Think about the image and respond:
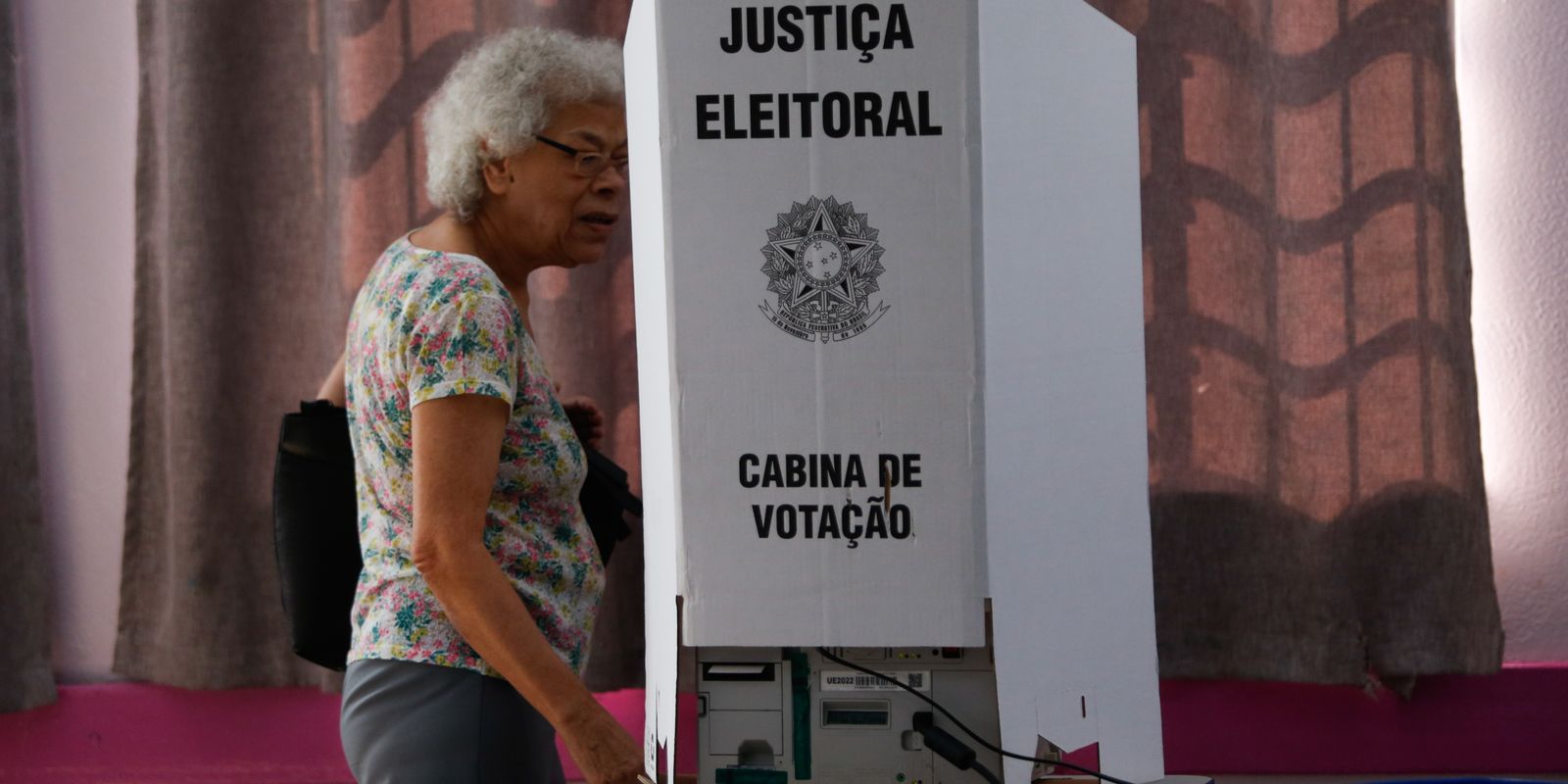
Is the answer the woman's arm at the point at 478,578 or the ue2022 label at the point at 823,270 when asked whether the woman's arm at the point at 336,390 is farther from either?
the ue2022 label at the point at 823,270

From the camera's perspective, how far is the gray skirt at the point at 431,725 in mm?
917

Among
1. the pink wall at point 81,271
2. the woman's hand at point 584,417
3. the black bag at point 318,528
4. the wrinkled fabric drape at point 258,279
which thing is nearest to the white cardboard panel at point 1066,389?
the black bag at point 318,528

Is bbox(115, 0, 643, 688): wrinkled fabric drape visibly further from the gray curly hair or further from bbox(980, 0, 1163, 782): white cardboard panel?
bbox(980, 0, 1163, 782): white cardboard panel

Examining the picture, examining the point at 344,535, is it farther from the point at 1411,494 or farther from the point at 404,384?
the point at 1411,494

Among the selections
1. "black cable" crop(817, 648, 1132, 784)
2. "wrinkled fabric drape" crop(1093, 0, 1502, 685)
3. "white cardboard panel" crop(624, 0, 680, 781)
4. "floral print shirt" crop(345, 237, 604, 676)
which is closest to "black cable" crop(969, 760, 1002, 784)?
"black cable" crop(817, 648, 1132, 784)

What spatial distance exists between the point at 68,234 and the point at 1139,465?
1719 millimetres

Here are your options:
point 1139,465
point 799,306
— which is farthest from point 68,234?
point 1139,465

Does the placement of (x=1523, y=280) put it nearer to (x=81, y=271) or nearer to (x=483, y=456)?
(x=483, y=456)

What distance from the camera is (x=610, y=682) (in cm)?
172

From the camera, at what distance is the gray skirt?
917 mm

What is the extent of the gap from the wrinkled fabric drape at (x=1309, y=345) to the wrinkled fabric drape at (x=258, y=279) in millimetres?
782

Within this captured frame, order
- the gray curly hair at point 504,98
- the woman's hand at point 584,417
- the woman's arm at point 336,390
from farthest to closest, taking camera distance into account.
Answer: the woman's hand at point 584,417 < the woman's arm at point 336,390 < the gray curly hair at point 504,98

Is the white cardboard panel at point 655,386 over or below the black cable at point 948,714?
over

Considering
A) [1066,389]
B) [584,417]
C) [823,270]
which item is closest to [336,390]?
[584,417]
